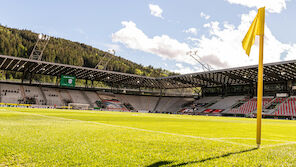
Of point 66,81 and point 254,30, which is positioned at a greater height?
point 66,81

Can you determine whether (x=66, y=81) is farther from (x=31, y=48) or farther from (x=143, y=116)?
(x=31, y=48)

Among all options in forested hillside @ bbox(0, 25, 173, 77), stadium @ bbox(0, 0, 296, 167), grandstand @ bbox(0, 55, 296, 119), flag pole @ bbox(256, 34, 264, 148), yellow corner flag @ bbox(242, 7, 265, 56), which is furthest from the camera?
forested hillside @ bbox(0, 25, 173, 77)

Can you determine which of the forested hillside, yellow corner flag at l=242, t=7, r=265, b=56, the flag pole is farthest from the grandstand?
the forested hillside

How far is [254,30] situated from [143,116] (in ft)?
77.8

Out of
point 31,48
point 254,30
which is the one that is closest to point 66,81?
point 254,30

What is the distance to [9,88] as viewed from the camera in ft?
168

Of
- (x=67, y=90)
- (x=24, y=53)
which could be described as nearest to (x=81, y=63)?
(x=24, y=53)

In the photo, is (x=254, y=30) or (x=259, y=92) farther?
(x=254, y=30)

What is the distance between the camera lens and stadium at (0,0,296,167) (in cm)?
392

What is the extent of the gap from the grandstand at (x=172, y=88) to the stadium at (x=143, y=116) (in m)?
0.23

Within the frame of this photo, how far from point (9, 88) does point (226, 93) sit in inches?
2213

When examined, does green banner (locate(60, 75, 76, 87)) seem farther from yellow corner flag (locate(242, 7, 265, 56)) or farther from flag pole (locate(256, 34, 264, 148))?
flag pole (locate(256, 34, 264, 148))

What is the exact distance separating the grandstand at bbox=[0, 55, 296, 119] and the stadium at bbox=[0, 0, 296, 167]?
23 cm

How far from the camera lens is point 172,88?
78.6m
